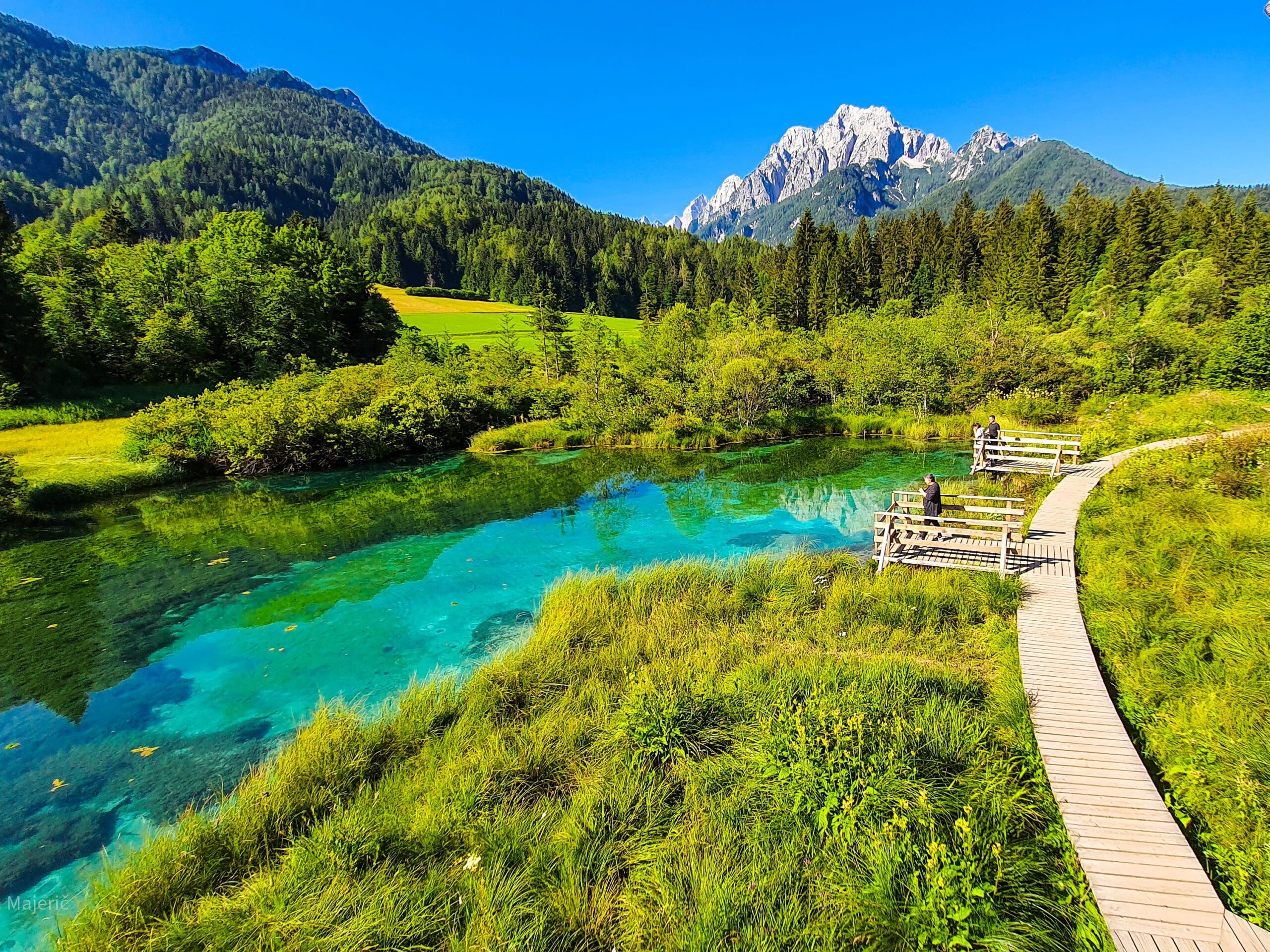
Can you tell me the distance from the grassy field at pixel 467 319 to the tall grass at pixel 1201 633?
48.2 m

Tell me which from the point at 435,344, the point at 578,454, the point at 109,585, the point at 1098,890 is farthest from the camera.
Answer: the point at 435,344

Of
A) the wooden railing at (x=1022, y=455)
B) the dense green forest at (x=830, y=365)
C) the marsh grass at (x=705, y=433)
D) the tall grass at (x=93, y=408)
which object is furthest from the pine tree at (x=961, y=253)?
the tall grass at (x=93, y=408)

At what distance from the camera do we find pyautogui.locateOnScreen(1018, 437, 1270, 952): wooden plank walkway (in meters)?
3.78

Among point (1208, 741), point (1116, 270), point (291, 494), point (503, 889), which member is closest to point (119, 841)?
point (503, 889)

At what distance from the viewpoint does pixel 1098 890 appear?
4.10 meters

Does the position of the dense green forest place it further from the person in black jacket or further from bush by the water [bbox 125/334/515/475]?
the person in black jacket

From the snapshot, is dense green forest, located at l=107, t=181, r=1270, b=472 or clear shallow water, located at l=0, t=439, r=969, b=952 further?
dense green forest, located at l=107, t=181, r=1270, b=472

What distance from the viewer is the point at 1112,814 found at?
15.7ft

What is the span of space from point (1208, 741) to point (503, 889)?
276 inches

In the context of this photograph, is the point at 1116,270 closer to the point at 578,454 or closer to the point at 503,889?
the point at 578,454

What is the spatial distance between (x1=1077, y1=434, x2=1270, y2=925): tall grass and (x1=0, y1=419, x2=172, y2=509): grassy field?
28463mm

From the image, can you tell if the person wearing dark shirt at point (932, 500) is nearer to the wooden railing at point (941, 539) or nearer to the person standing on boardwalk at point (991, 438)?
the wooden railing at point (941, 539)

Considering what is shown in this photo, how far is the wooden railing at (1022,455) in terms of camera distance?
696 inches

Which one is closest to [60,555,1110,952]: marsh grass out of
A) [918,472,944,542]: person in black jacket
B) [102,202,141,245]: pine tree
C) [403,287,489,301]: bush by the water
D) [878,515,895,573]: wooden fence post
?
[878,515,895,573]: wooden fence post
